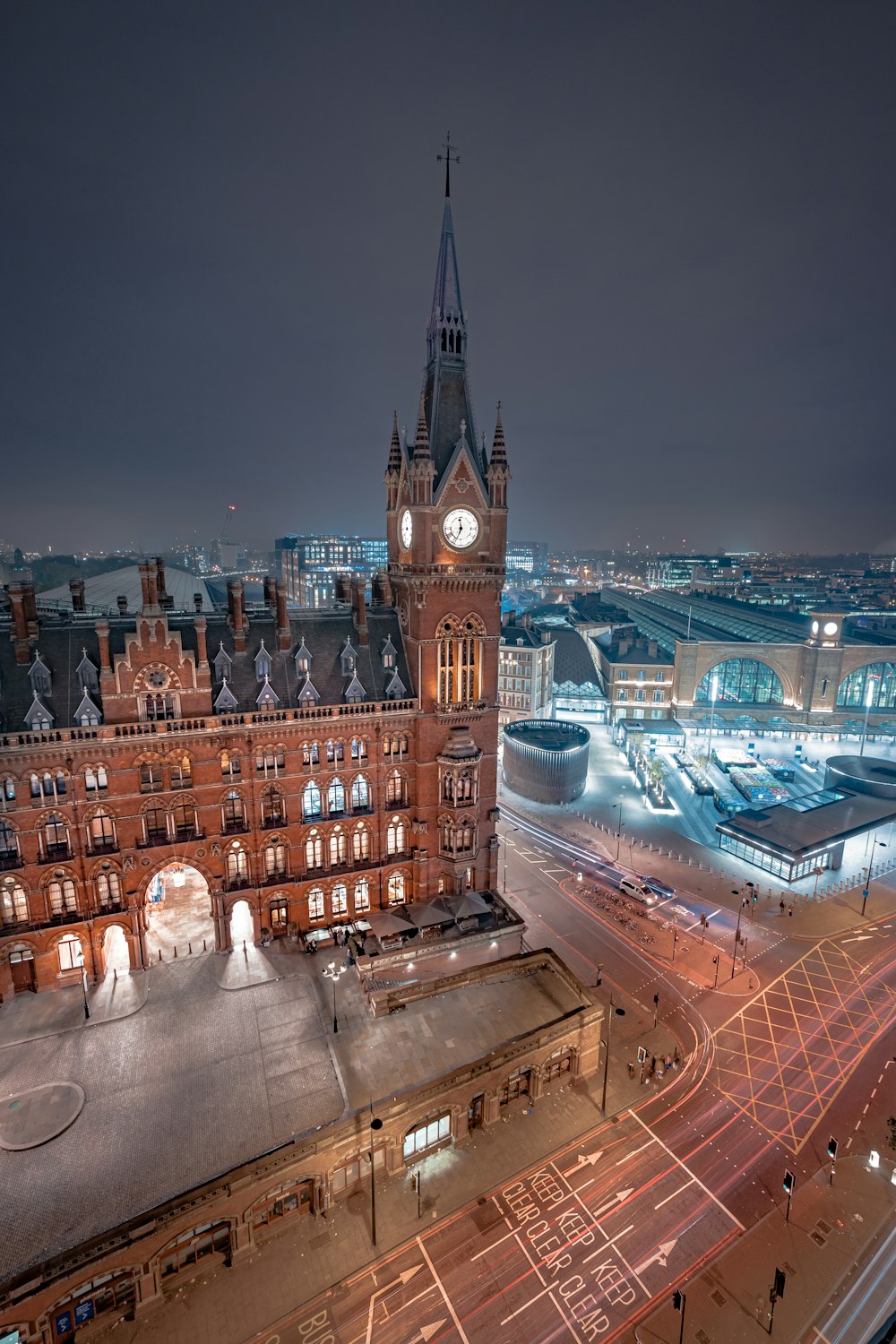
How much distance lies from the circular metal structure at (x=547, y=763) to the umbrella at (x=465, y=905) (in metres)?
38.7

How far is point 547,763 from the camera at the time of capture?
91062mm

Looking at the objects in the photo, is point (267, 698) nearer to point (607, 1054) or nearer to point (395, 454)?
point (395, 454)

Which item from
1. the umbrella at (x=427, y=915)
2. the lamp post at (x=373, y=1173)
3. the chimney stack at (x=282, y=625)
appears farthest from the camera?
the chimney stack at (x=282, y=625)

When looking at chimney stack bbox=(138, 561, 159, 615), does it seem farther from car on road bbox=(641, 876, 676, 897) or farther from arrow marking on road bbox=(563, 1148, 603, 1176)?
car on road bbox=(641, 876, 676, 897)

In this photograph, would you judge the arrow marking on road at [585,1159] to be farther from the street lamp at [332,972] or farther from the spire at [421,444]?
the spire at [421,444]

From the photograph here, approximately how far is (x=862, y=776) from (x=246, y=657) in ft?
296

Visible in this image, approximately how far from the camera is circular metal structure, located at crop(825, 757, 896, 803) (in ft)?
278

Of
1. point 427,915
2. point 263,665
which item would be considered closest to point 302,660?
point 263,665

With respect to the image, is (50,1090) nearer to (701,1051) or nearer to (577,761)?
(701,1051)

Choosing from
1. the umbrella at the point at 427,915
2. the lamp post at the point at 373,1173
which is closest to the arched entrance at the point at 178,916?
the umbrella at the point at 427,915

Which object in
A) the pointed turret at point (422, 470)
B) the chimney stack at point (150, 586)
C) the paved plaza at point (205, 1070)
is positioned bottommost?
the paved plaza at point (205, 1070)

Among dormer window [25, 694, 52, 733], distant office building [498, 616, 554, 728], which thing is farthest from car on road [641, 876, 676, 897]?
dormer window [25, 694, 52, 733]

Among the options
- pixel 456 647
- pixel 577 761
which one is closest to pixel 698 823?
pixel 577 761

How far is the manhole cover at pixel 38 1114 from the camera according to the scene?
33.1 metres
